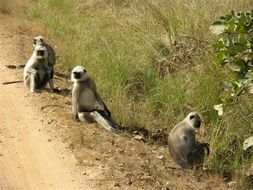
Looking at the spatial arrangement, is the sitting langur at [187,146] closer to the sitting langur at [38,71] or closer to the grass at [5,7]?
the sitting langur at [38,71]

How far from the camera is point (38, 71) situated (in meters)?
9.68

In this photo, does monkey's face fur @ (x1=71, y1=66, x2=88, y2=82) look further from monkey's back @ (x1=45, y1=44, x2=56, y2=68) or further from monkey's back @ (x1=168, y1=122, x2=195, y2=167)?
monkey's back @ (x1=45, y1=44, x2=56, y2=68)

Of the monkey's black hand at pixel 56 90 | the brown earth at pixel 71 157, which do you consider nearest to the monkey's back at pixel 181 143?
the brown earth at pixel 71 157

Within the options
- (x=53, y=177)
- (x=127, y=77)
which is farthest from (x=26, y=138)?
(x=127, y=77)

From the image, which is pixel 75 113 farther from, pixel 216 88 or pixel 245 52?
pixel 245 52

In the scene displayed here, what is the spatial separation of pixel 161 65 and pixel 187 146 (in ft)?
9.62

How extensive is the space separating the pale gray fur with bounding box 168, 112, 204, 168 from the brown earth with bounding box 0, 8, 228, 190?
4.9 inches

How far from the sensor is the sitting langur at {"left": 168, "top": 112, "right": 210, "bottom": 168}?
6695 mm

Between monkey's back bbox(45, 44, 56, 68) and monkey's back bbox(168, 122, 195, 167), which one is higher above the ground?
monkey's back bbox(45, 44, 56, 68)

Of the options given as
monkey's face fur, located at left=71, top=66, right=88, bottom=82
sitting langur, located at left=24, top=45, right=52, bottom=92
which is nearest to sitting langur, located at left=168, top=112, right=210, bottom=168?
monkey's face fur, located at left=71, top=66, right=88, bottom=82

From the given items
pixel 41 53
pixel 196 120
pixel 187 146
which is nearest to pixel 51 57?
pixel 41 53

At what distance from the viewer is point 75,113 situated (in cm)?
788

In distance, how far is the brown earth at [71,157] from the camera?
595cm

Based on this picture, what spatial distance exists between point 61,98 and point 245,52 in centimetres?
392
